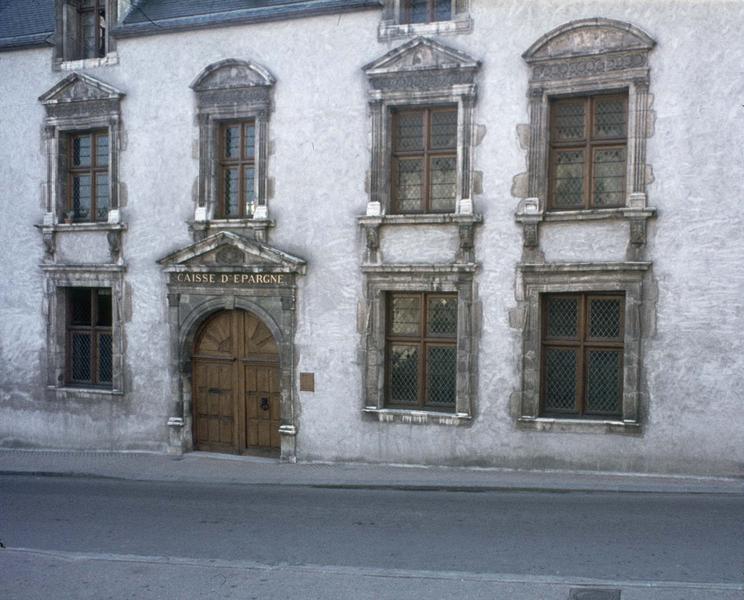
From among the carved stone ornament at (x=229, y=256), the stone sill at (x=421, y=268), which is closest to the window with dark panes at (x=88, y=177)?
the carved stone ornament at (x=229, y=256)

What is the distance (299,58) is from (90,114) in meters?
4.16

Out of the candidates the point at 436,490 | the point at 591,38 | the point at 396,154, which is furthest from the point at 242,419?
the point at 591,38

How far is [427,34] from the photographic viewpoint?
13.0m

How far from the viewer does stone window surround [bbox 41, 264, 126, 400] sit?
15.0 metres

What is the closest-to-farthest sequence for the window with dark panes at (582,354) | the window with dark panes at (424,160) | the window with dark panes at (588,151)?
the window with dark panes at (588,151) < the window with dark panes at (582,354) < the window with dark panes at (424,160)

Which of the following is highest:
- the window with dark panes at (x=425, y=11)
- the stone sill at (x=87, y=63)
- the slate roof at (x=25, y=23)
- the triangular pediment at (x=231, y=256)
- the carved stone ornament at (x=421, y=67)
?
the slate roof at (x=25, y=23)

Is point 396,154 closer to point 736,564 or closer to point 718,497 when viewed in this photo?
point 718,497

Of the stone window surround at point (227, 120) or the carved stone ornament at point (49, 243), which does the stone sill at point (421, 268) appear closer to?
the stone window surround at point (227, 120)

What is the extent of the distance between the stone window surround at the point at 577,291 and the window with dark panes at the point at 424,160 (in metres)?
1.85

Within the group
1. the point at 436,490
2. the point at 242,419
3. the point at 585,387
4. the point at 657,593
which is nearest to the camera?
the point at 657,593

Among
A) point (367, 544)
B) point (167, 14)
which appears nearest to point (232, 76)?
point (167, 14)

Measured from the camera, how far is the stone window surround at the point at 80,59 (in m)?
15.0

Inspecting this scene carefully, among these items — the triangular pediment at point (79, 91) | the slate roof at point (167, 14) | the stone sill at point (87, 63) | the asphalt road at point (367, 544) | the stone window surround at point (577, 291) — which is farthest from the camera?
the stone sill at point (87, 63)

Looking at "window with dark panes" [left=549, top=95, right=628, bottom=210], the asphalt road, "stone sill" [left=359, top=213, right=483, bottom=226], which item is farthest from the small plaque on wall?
"window with dark panes" [left=549, top=95, right=628, bottom=210]
